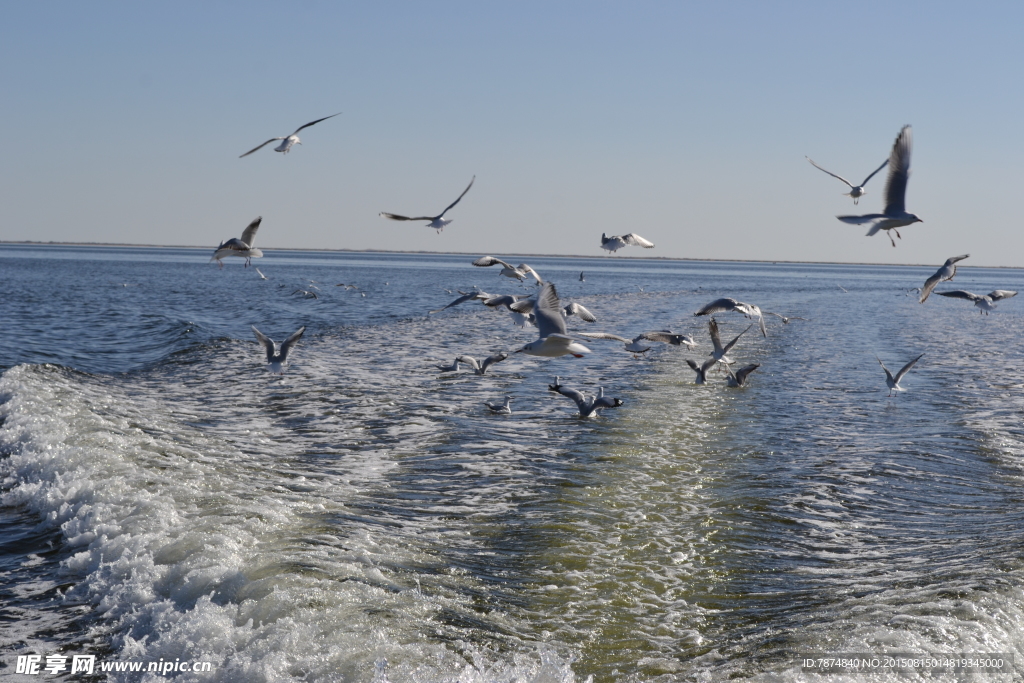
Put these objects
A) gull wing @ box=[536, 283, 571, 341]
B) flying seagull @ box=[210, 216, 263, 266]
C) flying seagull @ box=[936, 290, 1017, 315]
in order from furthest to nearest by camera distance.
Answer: flying seagull @ box=[936, 290, 1017, 315]
flying seagull @ box=[210, 216, 263, 266]
gull wing @ box=[536, 283, 571, 341]

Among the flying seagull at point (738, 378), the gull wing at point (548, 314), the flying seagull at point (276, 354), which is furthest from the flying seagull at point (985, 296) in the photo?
the flying seagull at point (276, 354)

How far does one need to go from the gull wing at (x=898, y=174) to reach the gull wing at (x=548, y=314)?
18.1 ft

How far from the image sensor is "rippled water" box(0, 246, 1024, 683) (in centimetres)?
573

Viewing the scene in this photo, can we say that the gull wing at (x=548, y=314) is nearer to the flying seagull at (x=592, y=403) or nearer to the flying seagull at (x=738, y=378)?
the flying seagull at (x=592, y=403)

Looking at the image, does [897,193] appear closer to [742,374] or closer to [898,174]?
[898,174]

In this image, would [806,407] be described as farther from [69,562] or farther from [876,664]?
[69,562]

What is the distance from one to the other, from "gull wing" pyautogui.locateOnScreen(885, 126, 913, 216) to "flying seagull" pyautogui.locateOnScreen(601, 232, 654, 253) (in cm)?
516

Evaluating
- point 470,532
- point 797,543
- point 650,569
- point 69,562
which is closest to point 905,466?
point 797,543

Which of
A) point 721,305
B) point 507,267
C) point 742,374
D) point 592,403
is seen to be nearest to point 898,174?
point 721,305

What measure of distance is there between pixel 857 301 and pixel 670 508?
4747 cm

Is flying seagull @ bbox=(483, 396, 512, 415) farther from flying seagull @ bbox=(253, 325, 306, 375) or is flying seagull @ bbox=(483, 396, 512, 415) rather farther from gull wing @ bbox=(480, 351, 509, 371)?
flying seagull @ bbox=(253, 325, 306, 375)

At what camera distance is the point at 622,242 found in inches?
674

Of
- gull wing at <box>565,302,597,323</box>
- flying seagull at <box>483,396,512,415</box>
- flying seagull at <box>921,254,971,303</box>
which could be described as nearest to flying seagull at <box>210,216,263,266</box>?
flying seagull at <box>483,396,512,415</box>

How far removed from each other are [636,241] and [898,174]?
583cm
